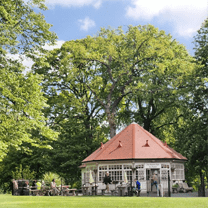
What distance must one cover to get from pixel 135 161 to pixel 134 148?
156 cm

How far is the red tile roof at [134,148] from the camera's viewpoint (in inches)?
1314

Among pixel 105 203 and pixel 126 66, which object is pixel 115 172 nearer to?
pixel 126 66

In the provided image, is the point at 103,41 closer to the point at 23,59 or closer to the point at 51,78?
the point at 51,78

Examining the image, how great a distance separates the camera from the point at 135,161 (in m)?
32.8

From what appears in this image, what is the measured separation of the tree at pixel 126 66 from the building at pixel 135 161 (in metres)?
6.51

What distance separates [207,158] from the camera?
104 ft

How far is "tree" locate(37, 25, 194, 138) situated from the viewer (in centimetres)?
4225

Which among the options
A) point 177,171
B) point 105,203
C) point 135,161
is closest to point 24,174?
point 135,161

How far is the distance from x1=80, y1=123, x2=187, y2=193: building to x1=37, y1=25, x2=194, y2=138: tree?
6.51m

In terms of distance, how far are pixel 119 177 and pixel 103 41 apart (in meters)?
17.1

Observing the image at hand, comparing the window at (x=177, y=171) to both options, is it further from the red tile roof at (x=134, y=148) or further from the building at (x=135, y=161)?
the red tile roof at (x=134, y=148)

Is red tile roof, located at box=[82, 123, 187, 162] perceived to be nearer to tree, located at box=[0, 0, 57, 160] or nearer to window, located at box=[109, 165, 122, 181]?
window, located at box=[109, 165, 122, 181]

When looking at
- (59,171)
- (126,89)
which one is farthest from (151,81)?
(59,171)

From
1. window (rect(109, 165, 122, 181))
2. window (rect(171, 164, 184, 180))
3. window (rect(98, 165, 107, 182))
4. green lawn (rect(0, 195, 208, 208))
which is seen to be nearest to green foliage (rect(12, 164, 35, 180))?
window (rect(98, 165, 107, 182))
